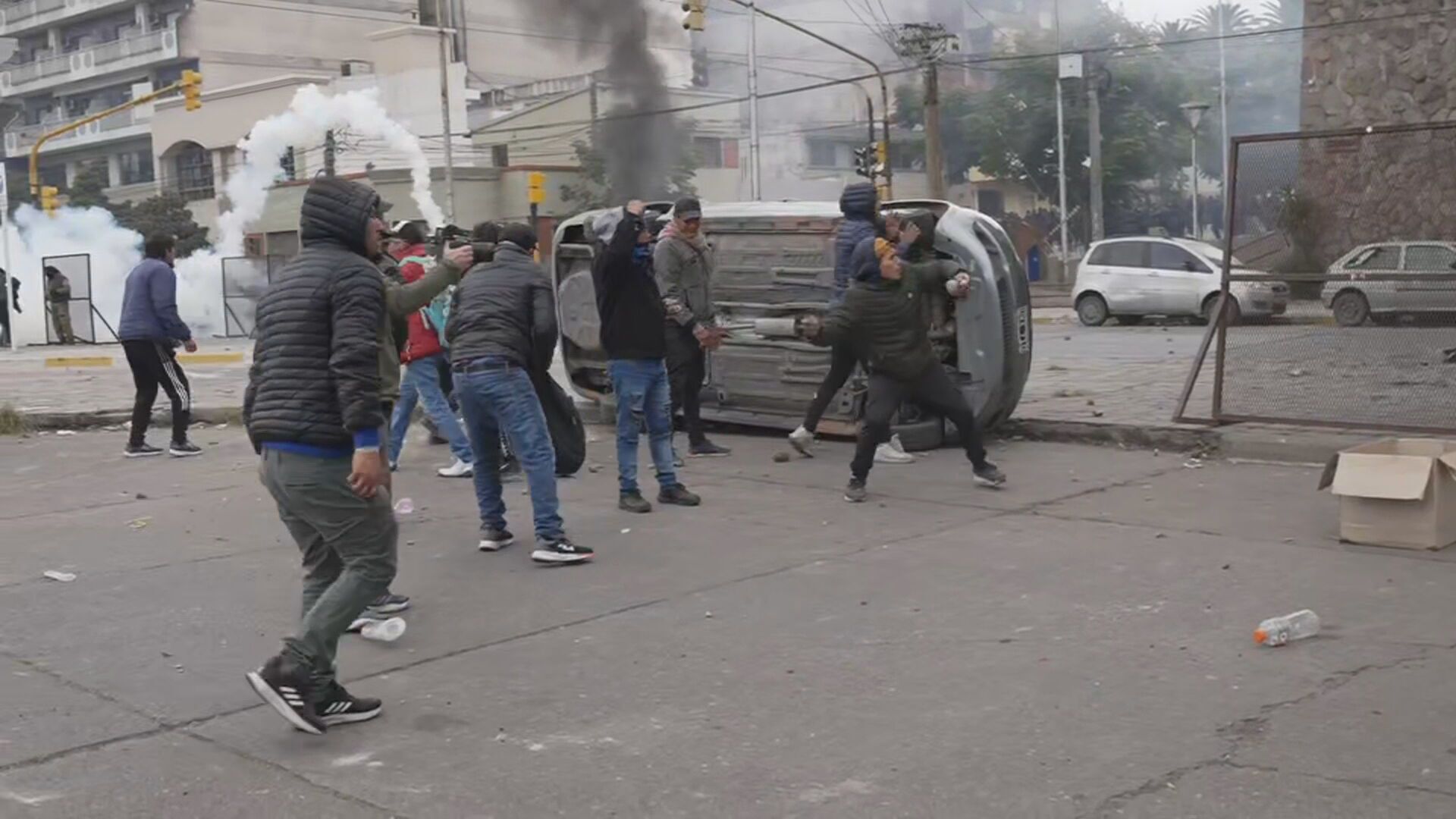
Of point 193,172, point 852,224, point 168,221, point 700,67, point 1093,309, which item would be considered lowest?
point 1093,309

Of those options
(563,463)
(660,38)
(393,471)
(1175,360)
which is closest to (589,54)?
(660,38)

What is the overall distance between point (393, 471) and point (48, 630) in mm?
4238

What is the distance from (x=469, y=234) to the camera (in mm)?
8008

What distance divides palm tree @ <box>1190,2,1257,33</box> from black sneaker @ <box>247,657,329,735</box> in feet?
194

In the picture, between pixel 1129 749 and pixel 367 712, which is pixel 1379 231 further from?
pixel 367 712

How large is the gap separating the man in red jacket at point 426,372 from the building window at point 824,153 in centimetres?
4470

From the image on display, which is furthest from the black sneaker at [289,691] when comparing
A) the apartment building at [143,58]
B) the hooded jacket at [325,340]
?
the apartment building at [143,58]

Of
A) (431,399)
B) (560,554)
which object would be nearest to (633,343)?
(560,554)

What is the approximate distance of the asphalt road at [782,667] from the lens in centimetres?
417

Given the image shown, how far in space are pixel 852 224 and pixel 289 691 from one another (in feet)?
19.5

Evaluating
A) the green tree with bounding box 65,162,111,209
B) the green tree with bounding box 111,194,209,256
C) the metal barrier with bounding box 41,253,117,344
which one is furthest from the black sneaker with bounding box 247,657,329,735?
the green tree with bounding box 65,162,111,209

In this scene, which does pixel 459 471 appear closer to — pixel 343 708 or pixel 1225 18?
pixel 343 708

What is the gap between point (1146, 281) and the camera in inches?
979

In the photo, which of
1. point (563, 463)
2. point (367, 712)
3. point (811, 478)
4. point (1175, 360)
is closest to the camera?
point (367, 712)
